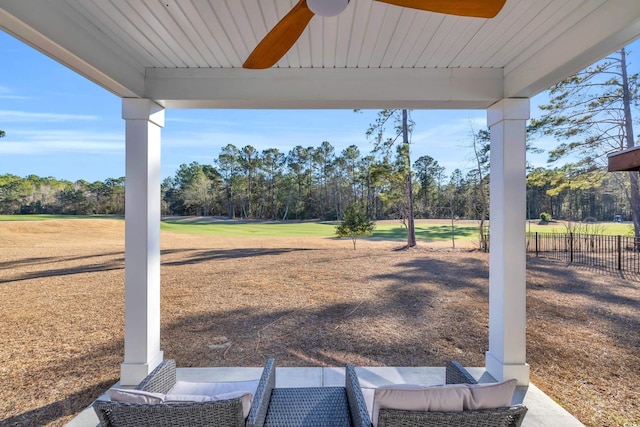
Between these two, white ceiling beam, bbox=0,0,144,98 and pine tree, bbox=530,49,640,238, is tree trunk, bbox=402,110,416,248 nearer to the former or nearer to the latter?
pine tree, bbox=530,49,640,238

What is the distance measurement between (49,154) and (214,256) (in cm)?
472

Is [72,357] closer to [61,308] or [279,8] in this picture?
[61,308]

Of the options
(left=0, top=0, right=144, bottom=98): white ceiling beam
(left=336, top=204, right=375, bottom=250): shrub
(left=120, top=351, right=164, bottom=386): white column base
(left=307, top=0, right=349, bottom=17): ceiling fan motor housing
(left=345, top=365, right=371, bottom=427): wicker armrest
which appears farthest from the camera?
(left=336, top=204, right=375, bottom=250): shrub

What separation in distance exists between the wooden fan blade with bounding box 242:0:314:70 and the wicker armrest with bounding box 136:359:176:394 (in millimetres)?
1800

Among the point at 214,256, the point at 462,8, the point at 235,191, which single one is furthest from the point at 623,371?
the point at 235,191

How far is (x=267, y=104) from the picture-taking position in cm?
298

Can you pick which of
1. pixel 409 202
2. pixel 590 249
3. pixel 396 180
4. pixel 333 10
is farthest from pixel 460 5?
pixel 590 249

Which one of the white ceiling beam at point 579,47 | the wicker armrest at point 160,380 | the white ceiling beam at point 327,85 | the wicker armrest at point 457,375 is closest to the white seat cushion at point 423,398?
the wicker armrest at point 457,375

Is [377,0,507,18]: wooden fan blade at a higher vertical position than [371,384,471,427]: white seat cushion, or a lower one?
higher

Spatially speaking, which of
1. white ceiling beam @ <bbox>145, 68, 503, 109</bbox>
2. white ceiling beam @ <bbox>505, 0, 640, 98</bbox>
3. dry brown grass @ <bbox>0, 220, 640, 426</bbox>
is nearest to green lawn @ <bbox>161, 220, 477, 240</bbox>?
dry brown grass @ <bbox>0, 220, 640, 426</bbox>

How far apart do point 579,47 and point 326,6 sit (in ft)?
5.57

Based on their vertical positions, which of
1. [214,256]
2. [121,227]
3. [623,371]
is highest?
[121,227]

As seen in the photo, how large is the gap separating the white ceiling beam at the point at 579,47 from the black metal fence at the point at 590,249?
618cm

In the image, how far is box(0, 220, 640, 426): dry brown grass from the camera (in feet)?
11.0
